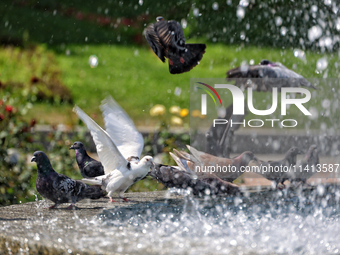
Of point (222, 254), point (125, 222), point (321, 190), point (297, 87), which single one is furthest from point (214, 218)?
point (297, 87)

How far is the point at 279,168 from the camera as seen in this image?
2.81 metres

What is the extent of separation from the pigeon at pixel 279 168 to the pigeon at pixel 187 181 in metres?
0.31

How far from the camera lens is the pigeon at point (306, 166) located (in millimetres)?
2793

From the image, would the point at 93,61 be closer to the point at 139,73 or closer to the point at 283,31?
the point at 139,73

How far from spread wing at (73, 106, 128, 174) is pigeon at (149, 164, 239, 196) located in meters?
0.24

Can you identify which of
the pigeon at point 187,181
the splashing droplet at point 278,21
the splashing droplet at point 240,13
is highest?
the splashing droplet at point 240,13

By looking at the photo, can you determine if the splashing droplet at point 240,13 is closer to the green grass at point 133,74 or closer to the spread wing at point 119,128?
the green grass at point 133,74

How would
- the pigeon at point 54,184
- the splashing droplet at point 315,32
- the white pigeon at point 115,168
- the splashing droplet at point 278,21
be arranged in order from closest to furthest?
the pigeon at point 54,184
the white pigeon at point 115,168
the splashing droplet at point 315,32
the splashing droplet at point 278,21

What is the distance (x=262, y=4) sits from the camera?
995cm

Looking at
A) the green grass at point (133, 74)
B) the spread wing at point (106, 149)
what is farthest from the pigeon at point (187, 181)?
the green grass at point (133, 74)

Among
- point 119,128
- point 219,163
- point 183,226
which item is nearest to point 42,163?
point 119,128

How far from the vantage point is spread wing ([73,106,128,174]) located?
2311 millimetres

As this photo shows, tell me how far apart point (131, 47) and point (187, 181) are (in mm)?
8063

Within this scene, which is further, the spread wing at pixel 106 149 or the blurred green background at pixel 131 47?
the blurred green background at pixel 131 47
